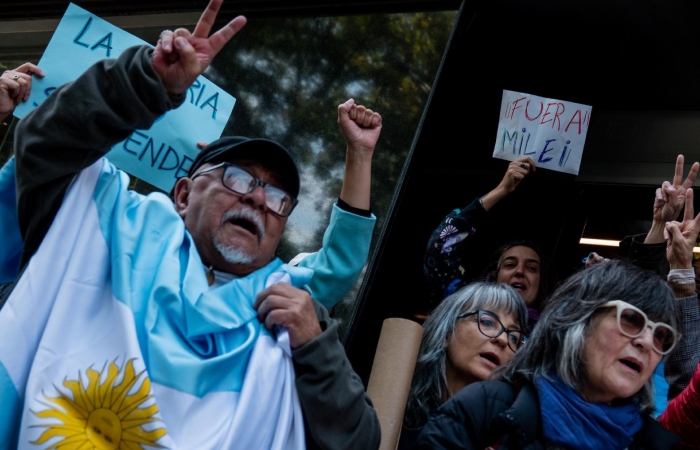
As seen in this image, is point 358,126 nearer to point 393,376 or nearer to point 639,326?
point 393,376

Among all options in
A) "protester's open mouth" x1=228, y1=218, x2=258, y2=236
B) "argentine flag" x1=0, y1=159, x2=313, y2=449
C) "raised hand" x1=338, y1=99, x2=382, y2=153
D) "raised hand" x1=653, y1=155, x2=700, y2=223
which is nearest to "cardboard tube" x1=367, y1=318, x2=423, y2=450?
"argentine flag" x1=0, y1=159, x2=313, y2=449

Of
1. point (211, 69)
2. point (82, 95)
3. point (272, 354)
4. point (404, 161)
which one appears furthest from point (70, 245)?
point (211, 69)

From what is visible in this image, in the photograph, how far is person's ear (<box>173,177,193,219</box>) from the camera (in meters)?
2.47

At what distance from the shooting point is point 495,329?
300 cm

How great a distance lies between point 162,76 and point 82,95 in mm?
188

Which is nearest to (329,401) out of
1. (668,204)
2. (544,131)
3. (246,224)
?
(246,224)

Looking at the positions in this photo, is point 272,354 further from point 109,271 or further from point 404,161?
point 404,161

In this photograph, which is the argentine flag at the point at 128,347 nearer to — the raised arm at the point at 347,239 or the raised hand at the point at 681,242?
the raised arm at the point at 347,239

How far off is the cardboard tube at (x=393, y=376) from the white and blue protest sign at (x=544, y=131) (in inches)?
72.8

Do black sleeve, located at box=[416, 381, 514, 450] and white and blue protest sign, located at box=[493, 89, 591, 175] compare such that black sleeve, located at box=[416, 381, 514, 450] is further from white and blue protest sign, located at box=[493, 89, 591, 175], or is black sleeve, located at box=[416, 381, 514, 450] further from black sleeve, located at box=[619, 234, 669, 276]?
white and blue protest sign, located at box=[493, 89, 591, 175]

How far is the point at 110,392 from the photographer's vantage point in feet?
6.09

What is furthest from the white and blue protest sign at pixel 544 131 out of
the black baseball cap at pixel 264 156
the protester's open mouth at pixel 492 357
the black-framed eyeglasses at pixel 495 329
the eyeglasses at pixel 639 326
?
the black baseball cap at pixel 264 156

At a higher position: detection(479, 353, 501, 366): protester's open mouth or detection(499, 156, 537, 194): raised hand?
detection(499, 156, 537, 194): raised hand

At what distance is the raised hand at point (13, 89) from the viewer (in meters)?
3.02
